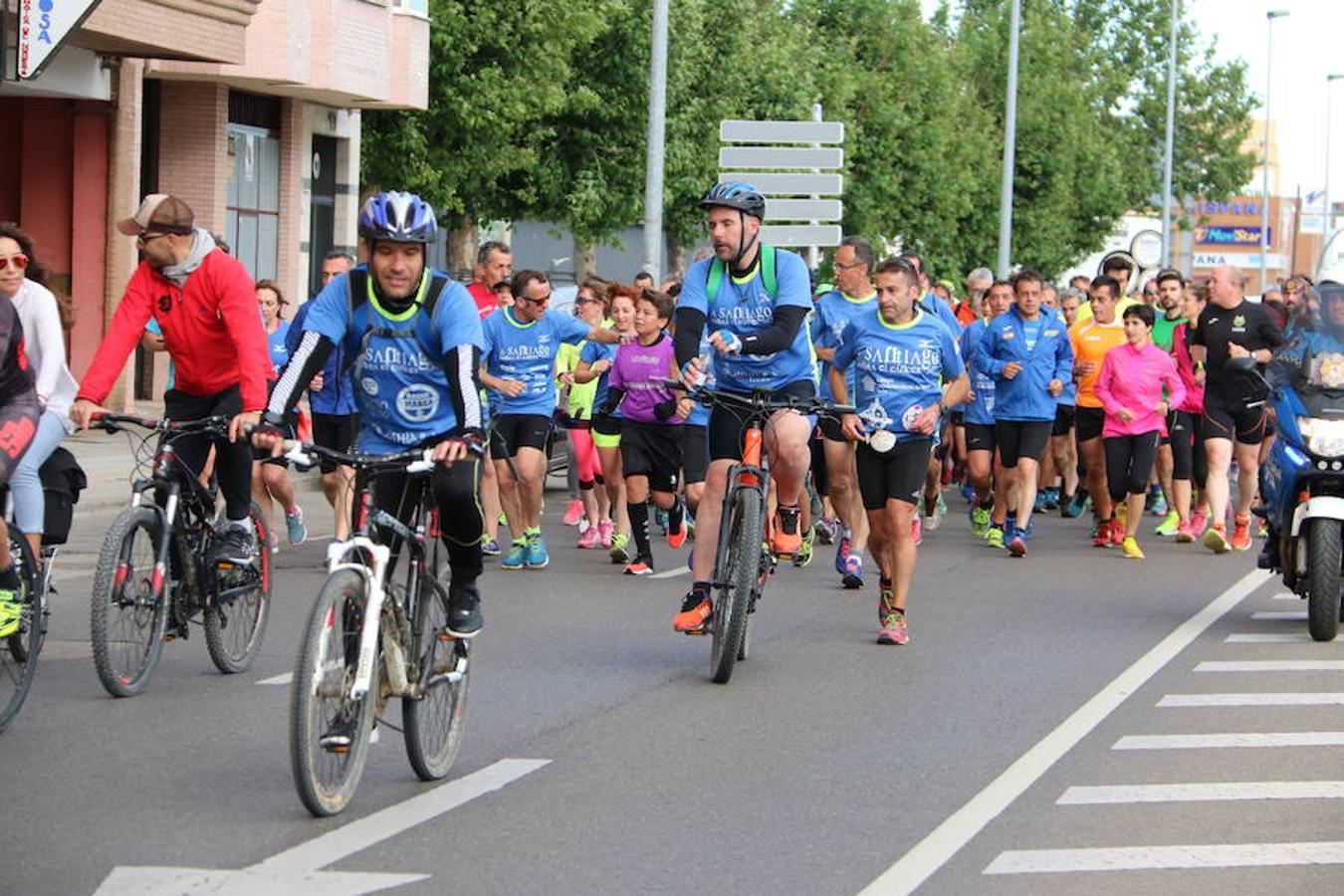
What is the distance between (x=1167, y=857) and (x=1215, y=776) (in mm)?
1496

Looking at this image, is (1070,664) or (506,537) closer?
(1070,664)

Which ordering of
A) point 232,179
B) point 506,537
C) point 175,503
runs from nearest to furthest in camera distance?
point 175,503
point 506,537
point 232,179

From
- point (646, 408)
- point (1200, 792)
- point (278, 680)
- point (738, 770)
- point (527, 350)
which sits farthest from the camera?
point (646, 408)

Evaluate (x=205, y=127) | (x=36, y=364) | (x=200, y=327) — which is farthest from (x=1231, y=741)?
(x=205, y=127)

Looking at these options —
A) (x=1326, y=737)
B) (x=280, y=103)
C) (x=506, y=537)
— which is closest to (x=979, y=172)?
(x=280, y=103)

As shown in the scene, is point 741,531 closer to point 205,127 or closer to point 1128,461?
point 1128,461

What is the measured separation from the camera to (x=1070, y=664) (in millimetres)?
11883

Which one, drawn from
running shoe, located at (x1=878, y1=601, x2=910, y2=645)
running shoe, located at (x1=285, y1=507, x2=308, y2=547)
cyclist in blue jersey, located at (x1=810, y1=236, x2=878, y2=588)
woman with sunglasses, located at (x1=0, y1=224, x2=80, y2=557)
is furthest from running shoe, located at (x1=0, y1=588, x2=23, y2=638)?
running shoe, located at (x1=285, y1=507, x2=308, y2=547)

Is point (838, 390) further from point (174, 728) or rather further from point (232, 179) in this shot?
point (232, 179)

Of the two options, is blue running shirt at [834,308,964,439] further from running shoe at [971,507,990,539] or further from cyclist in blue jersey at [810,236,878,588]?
running shoe at [971,507,990,539]

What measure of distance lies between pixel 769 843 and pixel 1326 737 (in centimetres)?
314

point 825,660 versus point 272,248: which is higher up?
point 272,248

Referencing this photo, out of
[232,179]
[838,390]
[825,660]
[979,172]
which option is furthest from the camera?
[979,172]

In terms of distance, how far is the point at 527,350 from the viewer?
16.0 meters
